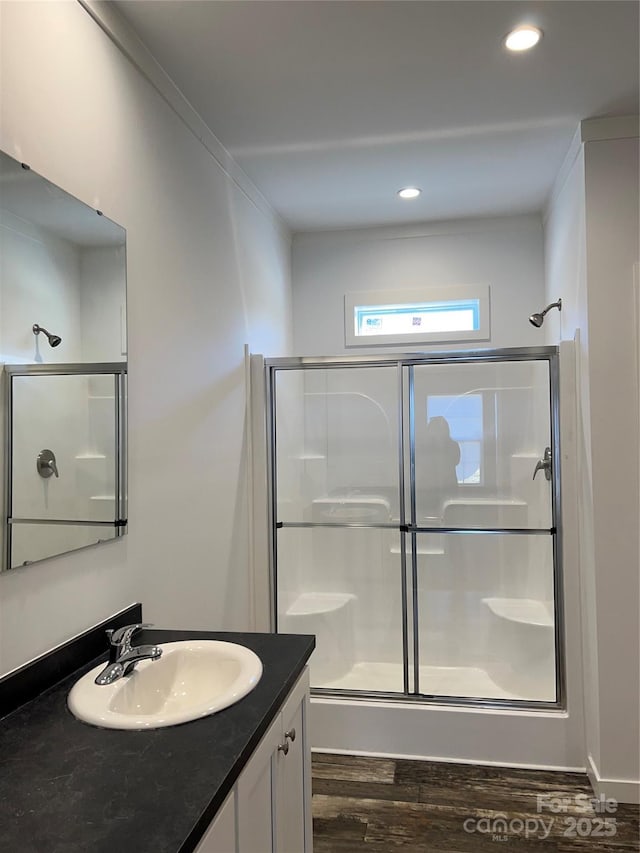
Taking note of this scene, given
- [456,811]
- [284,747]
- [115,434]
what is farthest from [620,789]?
[115,434]

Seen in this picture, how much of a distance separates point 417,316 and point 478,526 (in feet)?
4.67

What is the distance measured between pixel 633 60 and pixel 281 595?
2.74 metres

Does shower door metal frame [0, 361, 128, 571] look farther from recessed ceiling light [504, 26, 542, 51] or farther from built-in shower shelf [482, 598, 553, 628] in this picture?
built-in shower shelf [482, 598, 553, 628]

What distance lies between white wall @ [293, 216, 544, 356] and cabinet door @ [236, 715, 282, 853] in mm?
2882

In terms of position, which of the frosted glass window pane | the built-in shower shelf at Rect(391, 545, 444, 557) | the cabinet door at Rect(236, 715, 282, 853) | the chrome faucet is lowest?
the cabinet door at Rect(236, 715, 282, 853)

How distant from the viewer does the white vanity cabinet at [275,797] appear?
3.74ft

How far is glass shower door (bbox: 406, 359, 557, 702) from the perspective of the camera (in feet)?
10.2

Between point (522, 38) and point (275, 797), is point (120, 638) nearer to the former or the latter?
point (275, 797)

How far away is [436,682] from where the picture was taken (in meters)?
3.11

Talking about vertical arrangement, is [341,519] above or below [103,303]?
below

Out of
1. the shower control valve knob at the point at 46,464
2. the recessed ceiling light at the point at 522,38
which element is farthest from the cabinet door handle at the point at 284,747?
the recessed ceiling light at the point at 522,38

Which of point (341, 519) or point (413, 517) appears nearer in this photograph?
point (413, 517)

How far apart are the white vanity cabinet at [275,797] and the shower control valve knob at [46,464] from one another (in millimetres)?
803

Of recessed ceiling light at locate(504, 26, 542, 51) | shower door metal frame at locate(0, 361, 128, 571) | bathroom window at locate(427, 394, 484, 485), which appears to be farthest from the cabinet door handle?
recessed ceiling light at locate(504, 26, 542, 51)
